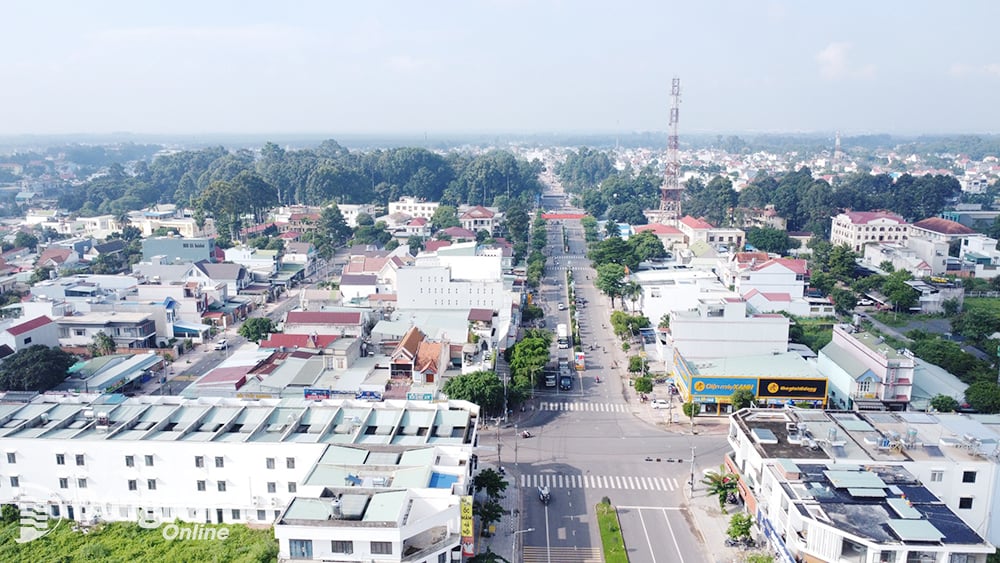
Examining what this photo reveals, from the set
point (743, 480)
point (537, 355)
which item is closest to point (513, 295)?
point (537, 355)

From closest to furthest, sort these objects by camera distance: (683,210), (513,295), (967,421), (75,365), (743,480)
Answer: (743,480), (967,421), (75,365), (513,295), (683,210)

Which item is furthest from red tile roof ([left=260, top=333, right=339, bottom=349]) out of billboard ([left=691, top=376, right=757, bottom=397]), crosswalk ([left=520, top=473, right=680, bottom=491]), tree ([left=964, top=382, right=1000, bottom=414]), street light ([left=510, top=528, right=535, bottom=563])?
tree ([left=964, top=382, right=1000, bottom=414])

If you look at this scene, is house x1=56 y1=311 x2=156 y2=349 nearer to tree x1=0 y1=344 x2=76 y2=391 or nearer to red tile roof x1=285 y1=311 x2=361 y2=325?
tree x1=0 y1=344 x2=76 y2=391

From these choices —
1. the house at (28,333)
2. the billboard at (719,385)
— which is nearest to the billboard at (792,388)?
the billboard at (719,385)

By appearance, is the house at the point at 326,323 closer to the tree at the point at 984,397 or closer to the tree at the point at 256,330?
the tree at the point at 256,330

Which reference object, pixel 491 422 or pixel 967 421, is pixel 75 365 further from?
pixel 967 421
